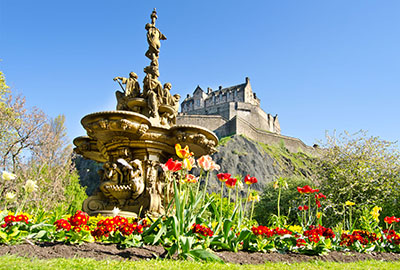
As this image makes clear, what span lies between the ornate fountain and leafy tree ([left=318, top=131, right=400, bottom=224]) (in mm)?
10624

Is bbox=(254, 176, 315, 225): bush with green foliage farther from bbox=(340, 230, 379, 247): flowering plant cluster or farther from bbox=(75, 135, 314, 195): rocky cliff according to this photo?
bbox=(340, 230, 379, 247): flowering plant cluster

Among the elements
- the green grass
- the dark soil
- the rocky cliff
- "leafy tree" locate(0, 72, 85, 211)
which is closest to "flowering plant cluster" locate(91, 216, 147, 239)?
the dark soil

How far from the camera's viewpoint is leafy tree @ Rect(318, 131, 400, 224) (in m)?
16.0

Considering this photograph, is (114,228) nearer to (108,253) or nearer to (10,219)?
(108,253)

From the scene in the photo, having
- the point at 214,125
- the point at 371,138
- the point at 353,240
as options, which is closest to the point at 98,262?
the point at 353,240

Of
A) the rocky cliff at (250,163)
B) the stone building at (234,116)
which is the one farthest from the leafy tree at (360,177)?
the stone building at (234,116)

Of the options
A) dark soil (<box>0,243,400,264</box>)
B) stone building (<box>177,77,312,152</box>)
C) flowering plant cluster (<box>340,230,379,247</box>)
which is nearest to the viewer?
dark soil (<box>0,243,400,264</box>)

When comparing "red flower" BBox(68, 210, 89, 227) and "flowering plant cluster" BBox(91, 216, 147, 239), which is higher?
"red flower" BBox(68, 210, 89, 227)

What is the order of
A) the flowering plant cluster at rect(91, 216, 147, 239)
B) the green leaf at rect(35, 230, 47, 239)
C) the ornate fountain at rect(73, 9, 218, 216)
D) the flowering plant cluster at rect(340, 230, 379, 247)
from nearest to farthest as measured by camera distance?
1. the green leaf at rect(35, 230, 47, 239)
2. the flowering plant cluster at rect(91, 216, 147, 239)
3. the flowering plant cluster at rect(340, 230, 379, 247)
4. the ornate fountain at rect(73, 9, 218, 216)

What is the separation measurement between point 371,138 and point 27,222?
19.8 metres

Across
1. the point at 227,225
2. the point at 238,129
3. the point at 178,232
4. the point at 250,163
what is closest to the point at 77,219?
the point at 178,232

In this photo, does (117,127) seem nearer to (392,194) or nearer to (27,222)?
(27,222)

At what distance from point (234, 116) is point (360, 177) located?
124 feet

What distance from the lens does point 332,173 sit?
17.8 metres
